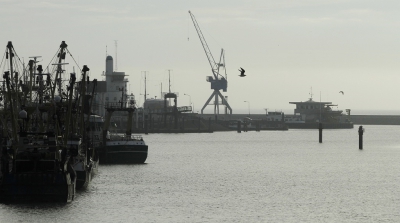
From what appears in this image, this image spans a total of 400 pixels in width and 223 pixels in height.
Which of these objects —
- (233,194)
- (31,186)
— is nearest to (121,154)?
(233,194)

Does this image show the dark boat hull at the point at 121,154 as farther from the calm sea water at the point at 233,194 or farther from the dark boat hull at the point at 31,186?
the dark boat hull at the point at 31,186

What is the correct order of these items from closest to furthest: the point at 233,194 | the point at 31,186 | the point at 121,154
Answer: the point at 31,186 < the point at 233,194 < the point at 121,154

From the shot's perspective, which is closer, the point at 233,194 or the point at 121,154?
the point at 233,194

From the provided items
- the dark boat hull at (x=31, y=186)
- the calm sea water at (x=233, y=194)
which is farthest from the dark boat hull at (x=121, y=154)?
the dark boat hull at (x=31, y=186)

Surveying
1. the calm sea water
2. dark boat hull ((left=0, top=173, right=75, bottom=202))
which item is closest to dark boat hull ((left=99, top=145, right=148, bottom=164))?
the calm sea water

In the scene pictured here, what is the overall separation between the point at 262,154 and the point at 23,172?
86.5 metres

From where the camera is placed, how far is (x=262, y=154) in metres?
146

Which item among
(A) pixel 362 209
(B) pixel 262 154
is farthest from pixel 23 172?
(B) pixel 262 154

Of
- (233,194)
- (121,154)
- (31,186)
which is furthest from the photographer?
(121,154)

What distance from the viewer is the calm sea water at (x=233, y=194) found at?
6159 cm

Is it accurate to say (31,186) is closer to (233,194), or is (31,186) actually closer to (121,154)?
(233,194)

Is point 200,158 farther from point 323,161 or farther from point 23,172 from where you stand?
point 23,172

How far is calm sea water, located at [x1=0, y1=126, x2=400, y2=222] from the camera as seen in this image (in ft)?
202

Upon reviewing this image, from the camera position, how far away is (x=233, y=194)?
76250 mm
